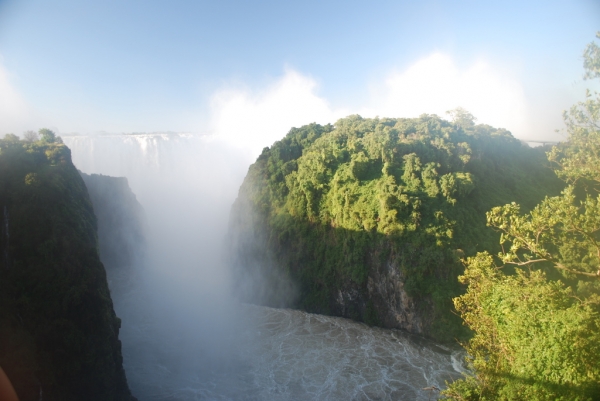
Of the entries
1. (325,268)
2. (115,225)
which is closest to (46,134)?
(115,225)

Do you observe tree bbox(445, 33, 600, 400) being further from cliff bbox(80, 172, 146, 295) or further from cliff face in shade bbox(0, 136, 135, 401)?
cliff bbox(80, 172, 146, 295)

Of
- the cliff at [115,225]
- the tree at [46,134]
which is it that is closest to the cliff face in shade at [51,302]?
the tree at [46,134]

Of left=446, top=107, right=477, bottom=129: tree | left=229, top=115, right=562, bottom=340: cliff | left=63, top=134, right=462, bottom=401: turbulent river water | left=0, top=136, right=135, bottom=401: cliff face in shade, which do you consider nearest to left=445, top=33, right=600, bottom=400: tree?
left=63, top=134, right=462, bottom=401: turbulent river water

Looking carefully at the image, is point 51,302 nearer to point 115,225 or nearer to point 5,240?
point 5,240

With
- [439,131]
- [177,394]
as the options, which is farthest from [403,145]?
[177,394]

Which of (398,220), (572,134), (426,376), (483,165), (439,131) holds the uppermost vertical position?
(439,131)

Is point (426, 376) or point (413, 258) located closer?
point (426, 376)

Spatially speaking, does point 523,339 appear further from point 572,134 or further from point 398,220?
point 398,220
